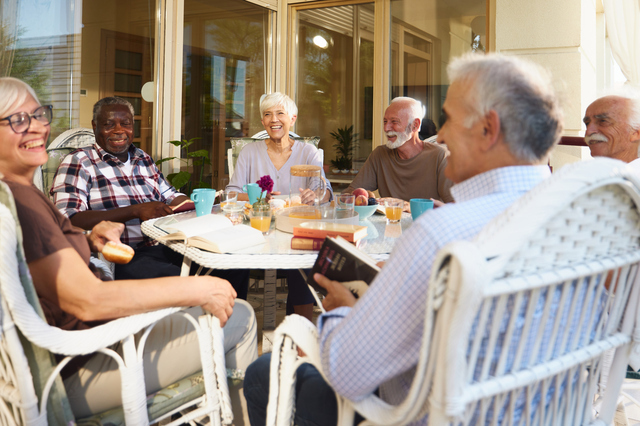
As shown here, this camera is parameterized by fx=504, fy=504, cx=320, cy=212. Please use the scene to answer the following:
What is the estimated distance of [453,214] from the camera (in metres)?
0.83

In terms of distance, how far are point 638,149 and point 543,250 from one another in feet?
5.95

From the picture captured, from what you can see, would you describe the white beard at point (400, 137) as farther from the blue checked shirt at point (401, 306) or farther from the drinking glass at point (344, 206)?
the blue checked shirt at point (401, 306)

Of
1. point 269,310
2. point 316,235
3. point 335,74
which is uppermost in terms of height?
point 335,74

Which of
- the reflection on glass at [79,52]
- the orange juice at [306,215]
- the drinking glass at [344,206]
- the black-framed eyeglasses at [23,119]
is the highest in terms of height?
the reflection on glass at [79,52]

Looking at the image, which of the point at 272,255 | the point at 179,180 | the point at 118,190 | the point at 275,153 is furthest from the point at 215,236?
the point at 179,180

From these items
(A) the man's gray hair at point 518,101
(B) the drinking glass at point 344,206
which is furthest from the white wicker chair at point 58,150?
(A) the man's gray hair at point 518,101

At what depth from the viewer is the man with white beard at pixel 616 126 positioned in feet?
7.14

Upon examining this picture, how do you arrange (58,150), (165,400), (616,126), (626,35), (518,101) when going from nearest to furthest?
(518,101), (165,400), (616,126), (58,150), (626,35)

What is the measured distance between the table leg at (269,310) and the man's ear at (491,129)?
1.85 meters

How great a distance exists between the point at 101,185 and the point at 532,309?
7.39ft

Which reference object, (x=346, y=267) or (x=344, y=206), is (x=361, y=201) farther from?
(x=346, y=267)

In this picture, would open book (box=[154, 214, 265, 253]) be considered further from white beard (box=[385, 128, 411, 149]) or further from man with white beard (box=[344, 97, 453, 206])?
white beard (box=[385, 128, 411, 149])

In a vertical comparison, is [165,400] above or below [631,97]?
below

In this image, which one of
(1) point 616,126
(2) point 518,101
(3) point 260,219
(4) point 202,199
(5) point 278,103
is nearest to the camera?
(2) point 518,101
